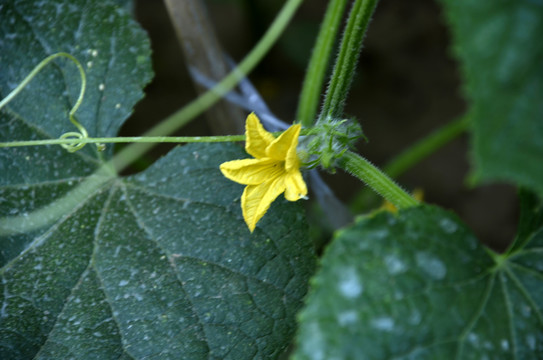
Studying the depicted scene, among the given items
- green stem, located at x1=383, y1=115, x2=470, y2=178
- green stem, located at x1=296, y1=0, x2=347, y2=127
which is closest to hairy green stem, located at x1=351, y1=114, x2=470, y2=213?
green stem, located at x1=383, y1=115, x2=470, y2=178

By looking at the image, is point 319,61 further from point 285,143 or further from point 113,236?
point 113,236

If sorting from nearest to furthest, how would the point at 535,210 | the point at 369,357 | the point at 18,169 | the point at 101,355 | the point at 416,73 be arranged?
the point at 369,357
the point at 535,210
the point at 101,355
the point at 18,169
the point at 416,73

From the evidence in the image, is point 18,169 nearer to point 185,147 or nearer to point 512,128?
point 185,147

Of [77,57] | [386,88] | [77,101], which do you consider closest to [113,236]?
[77,101]

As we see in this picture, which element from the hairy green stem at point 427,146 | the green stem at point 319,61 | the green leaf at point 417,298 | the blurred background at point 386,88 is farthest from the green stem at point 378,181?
the blurred background at point 386,88

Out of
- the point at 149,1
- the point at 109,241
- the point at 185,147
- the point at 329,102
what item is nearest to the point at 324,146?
the point at 329,102

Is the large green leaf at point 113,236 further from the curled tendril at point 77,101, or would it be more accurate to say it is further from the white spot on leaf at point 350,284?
the white spot on leaf at point 350,284

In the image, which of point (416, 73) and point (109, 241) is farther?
point (416, 73)

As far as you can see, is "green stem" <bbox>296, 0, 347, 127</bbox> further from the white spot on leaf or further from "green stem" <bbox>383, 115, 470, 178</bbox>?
"green stem" <bbox>383, 115, 470, 178</bbox>
